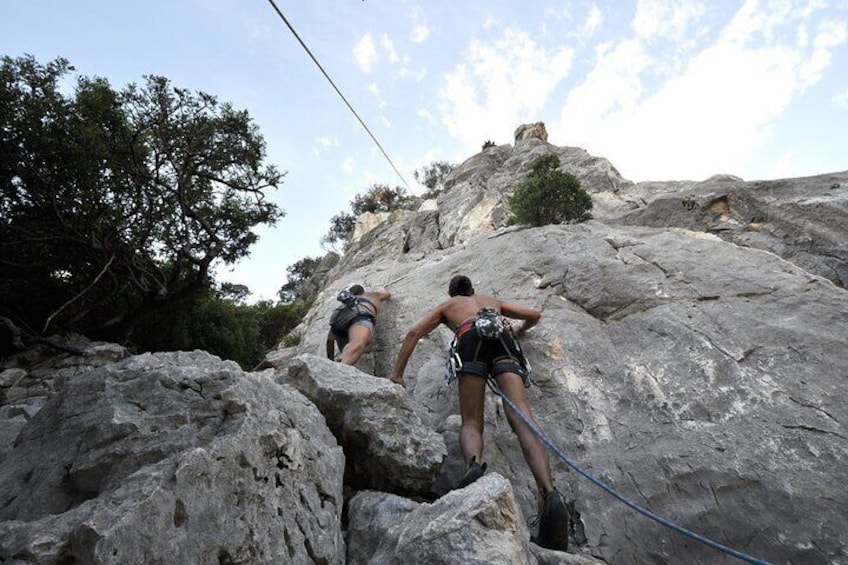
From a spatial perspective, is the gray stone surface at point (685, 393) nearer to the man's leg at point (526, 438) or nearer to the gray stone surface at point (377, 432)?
the man's leg at point (526, 438)

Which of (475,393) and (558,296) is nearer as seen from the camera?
(475,393)

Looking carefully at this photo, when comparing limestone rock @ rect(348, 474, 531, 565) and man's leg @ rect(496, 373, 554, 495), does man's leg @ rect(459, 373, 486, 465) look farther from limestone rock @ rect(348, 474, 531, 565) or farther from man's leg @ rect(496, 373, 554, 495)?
limestone rock @ rect(348, 474, 531, 565)

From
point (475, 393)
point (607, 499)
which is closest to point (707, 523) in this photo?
point (607, 499)

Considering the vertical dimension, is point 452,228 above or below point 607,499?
above

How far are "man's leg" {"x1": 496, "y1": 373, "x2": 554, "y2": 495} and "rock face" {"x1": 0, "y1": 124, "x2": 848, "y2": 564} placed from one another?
1.11ft

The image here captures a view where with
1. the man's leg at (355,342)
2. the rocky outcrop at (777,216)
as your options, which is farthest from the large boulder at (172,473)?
the rocky outcrop at (777,216)

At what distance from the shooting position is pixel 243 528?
2566 millimetres

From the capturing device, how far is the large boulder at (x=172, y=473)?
84.7 inches

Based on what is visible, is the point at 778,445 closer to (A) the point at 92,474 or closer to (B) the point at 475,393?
(B) the point at 475,393

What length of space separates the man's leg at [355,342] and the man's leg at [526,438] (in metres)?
2.43

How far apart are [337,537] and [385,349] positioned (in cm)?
414

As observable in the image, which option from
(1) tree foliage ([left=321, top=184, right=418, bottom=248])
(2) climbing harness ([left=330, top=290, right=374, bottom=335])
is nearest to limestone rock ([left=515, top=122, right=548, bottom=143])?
(1) tree foliage ([left=321, top=184, right=418, bottom=248])

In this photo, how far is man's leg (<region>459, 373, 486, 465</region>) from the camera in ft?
12.5

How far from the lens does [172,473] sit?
2432 millimetres
